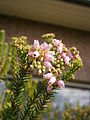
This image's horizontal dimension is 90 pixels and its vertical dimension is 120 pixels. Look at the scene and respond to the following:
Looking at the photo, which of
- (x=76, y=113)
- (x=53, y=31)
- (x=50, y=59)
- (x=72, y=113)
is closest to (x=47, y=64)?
(x=50, y=59)

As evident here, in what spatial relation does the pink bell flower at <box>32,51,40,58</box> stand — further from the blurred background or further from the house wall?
the house wall

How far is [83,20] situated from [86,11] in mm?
324

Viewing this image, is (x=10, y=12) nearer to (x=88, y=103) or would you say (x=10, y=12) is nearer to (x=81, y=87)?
(x=81, y=87)

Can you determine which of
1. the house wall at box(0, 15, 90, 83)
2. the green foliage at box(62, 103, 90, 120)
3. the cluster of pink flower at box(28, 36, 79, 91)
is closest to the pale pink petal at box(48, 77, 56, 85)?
the cluster of pink flower at box(28, 36, 79, 91)

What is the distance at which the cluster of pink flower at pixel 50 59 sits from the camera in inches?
46.0

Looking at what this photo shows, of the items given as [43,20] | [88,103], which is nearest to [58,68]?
[43,20]

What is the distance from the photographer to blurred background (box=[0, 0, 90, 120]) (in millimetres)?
3289

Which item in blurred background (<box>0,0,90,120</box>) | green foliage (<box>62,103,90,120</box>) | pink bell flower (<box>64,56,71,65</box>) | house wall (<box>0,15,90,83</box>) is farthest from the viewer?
green foliage (<box>62,103,90,120</box>)

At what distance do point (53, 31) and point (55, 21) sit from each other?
0.49ft

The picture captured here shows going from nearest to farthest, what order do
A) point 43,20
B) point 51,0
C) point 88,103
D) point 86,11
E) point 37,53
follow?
point 37,53, point 51,0, point 86,11, point 43,20, point 88,103

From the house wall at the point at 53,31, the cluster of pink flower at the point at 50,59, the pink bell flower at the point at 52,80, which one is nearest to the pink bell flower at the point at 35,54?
the cluster of pink flower at the point at 50,59

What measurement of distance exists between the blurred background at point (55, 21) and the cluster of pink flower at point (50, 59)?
195 centimetres

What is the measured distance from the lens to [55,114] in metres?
4.39

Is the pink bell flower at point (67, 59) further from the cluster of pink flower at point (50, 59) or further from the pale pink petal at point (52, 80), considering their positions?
the pale pink petal at point (52, 80)
